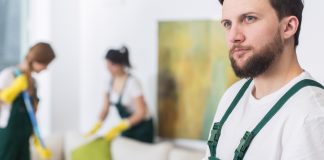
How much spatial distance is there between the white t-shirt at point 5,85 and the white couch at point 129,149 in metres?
0.48

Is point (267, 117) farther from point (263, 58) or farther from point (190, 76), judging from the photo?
point (190, 76)

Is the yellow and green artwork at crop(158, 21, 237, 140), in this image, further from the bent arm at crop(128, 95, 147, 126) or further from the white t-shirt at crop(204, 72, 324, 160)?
the white t-shirt at crop(204, 72, 324, 160)

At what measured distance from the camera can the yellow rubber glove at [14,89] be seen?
49.9 inches

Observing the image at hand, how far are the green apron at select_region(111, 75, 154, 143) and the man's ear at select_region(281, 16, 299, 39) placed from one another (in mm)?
1400

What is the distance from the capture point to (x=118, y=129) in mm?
2125

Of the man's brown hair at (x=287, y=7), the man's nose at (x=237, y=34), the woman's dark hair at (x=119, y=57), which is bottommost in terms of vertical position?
the woman's dark hair at (x=119, y=57)

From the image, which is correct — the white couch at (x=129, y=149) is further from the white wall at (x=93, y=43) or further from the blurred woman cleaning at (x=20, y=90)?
the blurred woman cleaning at (x=20, y=90)

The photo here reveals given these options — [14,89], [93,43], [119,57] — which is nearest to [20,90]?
[14,89]

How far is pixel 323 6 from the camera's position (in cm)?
136

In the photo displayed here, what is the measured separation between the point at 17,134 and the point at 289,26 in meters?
0.97

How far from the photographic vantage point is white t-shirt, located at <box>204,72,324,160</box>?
2.21 feet

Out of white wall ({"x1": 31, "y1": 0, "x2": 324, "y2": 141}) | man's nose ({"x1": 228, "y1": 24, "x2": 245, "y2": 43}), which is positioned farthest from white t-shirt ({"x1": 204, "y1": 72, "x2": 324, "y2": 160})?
white wall ({"x1": 31, "y1": 0, "x2": 324, "y2": 141})

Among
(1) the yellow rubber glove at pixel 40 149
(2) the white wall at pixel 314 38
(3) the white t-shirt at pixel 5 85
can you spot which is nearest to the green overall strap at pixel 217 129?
(2) the white wall at pixel 314 38

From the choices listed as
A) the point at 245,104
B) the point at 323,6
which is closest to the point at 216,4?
the point at 323,6
